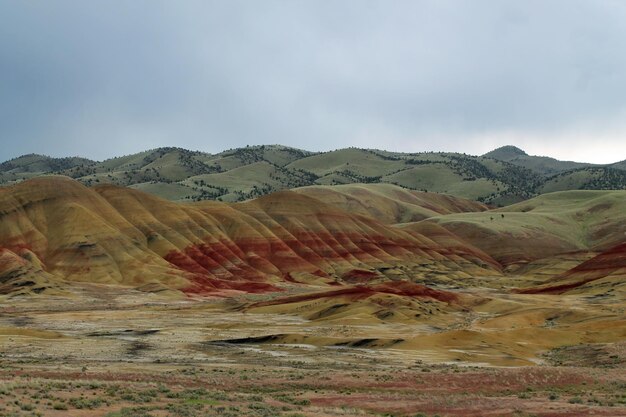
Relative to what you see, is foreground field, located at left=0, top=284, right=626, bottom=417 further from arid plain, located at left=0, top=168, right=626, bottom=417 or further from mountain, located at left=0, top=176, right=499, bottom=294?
mountain, located at left=0, top=176, right=499, bottom=294

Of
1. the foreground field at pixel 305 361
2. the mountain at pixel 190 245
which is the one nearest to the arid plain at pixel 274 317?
the foreground field at pixel 305 361

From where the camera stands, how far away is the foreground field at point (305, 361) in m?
32.7

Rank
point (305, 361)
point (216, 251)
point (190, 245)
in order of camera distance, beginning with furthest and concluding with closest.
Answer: point (216, 251), point (190, 245), point (305, 361)

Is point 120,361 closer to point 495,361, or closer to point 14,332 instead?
point 14,332

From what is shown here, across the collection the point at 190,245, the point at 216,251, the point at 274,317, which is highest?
the point at 190,245

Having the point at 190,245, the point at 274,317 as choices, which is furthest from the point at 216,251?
the point at 274,317

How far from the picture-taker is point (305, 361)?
55.6 m

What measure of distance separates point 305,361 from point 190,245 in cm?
11053

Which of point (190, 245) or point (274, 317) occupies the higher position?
point (190, 245)

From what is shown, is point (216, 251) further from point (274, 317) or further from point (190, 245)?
point (274, 317)

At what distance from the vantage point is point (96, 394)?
33219 mm

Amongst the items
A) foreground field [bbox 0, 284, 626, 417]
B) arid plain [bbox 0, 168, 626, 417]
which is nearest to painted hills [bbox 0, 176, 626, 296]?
arid plain [bbox 0, 168, 626, 417]

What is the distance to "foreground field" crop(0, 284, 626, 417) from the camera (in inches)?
1287

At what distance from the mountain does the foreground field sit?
99.0ft
